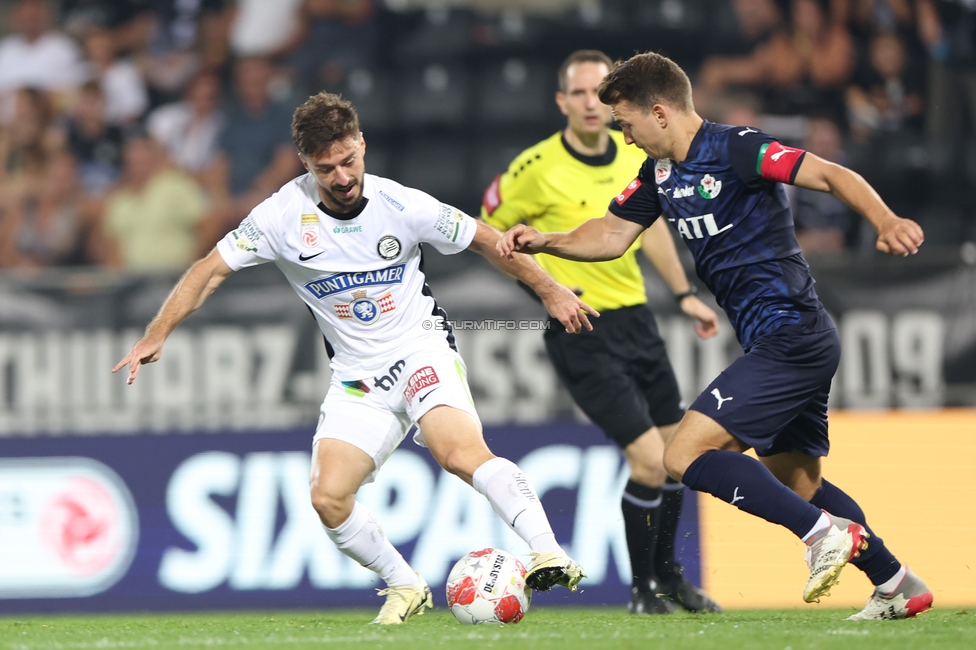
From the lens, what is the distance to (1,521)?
7.87m

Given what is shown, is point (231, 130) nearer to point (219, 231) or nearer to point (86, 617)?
point (219, 231)

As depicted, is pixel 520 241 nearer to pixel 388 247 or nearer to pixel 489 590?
pixel 388 247

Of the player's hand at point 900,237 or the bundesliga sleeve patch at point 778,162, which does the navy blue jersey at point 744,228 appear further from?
the player's hand at point 900,237

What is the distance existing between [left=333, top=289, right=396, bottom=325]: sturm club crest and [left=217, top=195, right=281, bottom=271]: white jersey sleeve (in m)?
0.40

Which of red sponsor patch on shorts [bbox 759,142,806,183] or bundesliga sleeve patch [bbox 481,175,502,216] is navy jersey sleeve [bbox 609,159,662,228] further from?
bundesliga sleeve patch [bbox 481,175,502,216]

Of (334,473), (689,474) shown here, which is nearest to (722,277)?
(689,474)

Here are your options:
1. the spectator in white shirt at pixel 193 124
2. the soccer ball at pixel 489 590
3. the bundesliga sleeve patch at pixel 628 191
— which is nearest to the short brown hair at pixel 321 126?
the bundesliga sleeve patch at pixel 628 191

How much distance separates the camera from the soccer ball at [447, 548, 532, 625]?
5.25 meters

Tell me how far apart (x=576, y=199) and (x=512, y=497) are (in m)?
2.05

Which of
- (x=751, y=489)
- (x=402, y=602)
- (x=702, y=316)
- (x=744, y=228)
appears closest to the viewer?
(x=751, y=489)

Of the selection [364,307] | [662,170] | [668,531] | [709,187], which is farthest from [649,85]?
[668,531]

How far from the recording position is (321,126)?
5312 millimetres

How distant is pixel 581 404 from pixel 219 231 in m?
5.65

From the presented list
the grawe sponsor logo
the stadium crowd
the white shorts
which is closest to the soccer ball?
the white shorts
